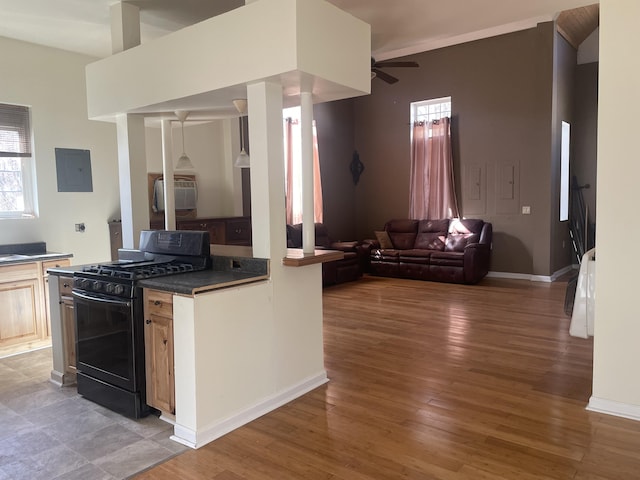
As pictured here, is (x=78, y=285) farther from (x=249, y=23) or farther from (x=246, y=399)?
(x=249, y=23)

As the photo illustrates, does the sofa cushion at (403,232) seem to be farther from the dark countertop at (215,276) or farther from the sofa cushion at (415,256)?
the dark countertop at (215,276)

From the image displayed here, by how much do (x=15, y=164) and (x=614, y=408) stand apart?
18.9 feet

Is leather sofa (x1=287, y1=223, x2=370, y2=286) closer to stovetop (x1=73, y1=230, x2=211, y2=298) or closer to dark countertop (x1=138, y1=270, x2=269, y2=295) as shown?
stovetop (x1=73, y1=230, x2=211, y2=298)

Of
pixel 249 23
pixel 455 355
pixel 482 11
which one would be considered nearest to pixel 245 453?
pixel 455 355

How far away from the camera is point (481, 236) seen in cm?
765

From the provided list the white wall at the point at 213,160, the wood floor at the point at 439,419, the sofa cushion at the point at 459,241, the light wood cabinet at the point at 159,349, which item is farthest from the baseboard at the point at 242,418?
the sofa cushion at the point at 459,241

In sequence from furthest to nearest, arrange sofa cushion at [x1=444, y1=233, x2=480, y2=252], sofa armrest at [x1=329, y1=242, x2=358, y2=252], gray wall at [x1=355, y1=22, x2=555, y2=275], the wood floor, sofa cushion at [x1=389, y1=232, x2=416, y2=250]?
sofa cushion at [x1=389, y1=232, x2=416, y2=250] → sofa armrest at [x1=329, y1=242, x2=358, y2=252] → sofa cushion at [x1=444, y1=233, x2=480, y2=252] → gray wall at [x1=355, y1=22, x2=555, y2=275] → the wood floor

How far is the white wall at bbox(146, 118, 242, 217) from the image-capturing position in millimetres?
7020

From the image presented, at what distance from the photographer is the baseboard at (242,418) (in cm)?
273

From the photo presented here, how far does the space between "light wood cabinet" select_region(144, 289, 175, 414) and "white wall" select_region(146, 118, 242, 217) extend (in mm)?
4358

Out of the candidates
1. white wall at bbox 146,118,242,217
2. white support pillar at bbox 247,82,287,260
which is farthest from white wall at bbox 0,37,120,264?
white support pillar at bbox 247,82,287,260

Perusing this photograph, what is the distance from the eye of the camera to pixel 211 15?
4328mm

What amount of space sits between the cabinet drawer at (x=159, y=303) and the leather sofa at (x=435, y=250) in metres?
5.45

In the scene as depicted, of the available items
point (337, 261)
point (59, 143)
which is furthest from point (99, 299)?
point (337, 261)
